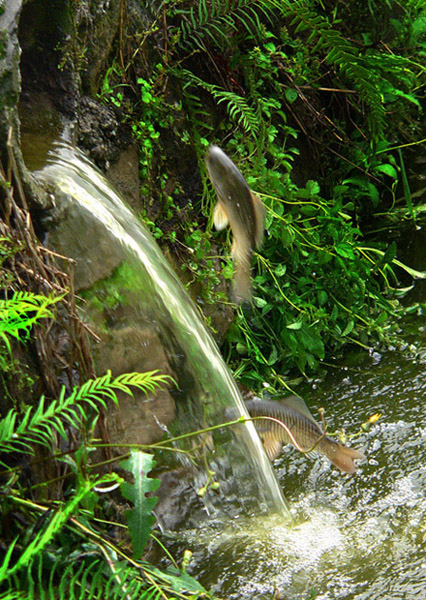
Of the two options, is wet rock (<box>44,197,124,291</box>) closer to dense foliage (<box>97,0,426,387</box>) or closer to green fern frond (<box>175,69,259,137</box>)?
dense foliage (<box>97,0,426,387</box>)

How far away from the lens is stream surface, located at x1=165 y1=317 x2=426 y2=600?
2.26m

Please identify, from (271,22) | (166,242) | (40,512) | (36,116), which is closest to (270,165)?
(271,22)

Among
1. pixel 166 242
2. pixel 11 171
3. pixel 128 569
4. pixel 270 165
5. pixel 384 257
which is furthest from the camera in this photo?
pixel 270 165

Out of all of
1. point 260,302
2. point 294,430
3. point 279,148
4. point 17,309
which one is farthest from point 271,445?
point 279,148

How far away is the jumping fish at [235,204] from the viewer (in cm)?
333

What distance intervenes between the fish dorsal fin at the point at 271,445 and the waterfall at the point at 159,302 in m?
0.08

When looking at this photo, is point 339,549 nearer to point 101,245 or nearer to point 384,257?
point 101,245

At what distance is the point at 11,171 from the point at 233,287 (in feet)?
6.59

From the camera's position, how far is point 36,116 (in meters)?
3.18

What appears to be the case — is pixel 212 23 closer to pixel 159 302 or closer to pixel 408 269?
pixel 408 269

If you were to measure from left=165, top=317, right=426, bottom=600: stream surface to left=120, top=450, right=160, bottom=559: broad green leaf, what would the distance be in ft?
1.24

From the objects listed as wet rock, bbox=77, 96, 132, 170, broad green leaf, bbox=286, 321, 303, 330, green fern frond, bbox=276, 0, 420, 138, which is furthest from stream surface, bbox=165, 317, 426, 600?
green fern frond, bbox=276, 0, 420, 138

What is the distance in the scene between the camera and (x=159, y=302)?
2789 millimetres

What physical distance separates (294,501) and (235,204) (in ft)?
4.39
